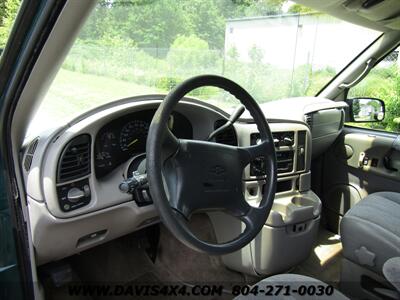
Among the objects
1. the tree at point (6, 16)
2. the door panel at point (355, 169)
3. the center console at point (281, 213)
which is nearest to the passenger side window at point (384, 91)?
the door panel at point (355, 169)

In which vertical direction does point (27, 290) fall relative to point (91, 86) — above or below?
below

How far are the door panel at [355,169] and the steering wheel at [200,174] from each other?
1235 millimetres

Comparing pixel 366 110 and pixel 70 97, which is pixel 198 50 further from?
pixel 70 97

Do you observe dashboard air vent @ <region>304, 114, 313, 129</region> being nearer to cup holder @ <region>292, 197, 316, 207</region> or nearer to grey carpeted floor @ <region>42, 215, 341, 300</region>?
cup holder @ <region>292, 197, 316, 207</region>

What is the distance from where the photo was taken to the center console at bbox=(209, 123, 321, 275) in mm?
1791

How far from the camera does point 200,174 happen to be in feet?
3.99

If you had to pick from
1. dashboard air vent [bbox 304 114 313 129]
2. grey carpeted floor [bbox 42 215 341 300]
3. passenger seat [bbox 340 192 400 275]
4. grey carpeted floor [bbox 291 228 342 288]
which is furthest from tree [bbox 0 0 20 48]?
grey carpeted floor [bbox 291 228 342 288]

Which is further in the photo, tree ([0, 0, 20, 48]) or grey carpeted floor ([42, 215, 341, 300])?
grey carpeted floor ([42, 215, 341, 300])

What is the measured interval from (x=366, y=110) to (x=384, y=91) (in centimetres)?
20

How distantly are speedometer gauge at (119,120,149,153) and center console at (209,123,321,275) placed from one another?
49cm

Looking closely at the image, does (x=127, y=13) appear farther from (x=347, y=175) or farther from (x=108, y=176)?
(x=347, y=175)

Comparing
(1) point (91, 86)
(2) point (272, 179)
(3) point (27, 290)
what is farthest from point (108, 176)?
(2) point (272, 179)

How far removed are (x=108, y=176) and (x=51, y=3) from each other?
2.79ft

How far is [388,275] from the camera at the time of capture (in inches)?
44.0
